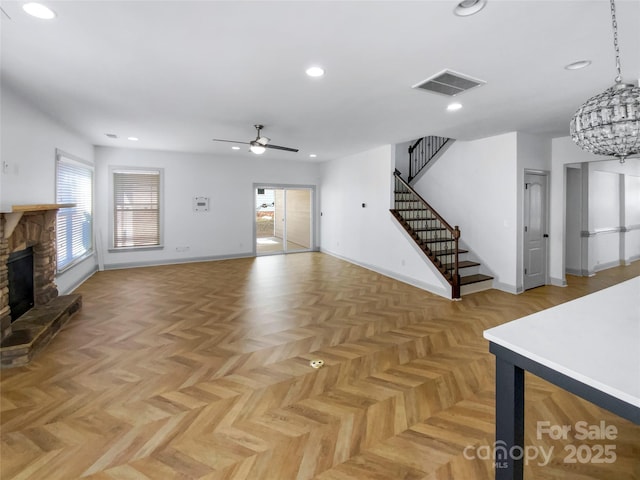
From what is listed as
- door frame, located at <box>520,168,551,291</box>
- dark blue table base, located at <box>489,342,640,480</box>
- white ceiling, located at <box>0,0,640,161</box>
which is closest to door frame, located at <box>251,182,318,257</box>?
white ceiling, located at <box>0,0,640,161</box>

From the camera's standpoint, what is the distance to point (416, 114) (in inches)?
169

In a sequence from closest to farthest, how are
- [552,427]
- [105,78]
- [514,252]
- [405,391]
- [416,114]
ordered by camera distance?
[552,427], [405,391], [105,78], [416,114], [514,252]

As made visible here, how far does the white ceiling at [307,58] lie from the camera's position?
80.7 inches

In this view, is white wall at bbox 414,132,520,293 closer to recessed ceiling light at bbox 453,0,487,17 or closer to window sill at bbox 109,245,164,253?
recessed ceiling light at bbox 453,0,487,17

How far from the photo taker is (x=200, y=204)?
7.94m

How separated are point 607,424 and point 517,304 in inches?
110

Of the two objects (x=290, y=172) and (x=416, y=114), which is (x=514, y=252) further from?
(x=290, y=172)

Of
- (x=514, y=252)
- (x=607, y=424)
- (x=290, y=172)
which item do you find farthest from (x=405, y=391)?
(x=290, y=172)

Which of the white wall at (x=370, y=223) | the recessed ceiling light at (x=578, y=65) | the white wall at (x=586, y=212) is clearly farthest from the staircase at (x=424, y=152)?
→ the recessed ceiling light at (x=578, y=65)

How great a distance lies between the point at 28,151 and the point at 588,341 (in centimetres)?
557

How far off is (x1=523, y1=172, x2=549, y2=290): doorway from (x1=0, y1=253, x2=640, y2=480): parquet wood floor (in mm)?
1597

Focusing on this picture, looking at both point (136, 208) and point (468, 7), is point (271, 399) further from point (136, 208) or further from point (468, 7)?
point (136, 208)

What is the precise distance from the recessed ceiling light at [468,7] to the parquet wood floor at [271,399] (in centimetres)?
272

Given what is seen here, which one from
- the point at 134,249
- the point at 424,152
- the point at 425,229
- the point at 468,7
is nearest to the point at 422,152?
the point at 424,152
